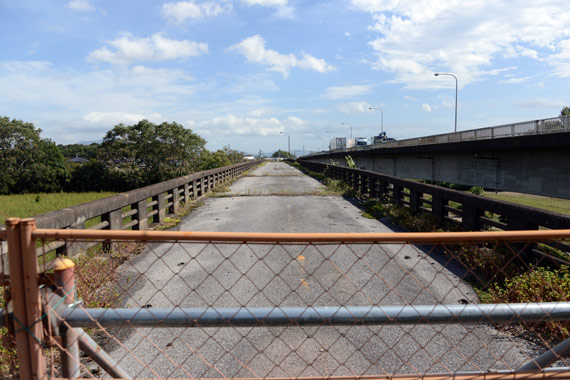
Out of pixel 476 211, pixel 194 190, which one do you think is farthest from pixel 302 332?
pixel 194 190

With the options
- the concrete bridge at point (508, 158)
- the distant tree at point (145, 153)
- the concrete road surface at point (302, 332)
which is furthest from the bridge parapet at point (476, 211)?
the distant tree at point (145, 153)

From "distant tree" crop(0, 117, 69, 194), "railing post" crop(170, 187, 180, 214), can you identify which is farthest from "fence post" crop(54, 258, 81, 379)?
"distant tree" crop(0, 117, 69, 194)

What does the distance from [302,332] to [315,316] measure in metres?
2.34

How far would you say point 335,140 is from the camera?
346 ft

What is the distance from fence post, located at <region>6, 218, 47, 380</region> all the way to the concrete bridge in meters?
19.0

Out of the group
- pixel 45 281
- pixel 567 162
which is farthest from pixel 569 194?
pixel 45 281

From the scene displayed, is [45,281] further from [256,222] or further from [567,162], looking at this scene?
[567,162]

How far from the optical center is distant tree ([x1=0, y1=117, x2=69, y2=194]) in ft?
222

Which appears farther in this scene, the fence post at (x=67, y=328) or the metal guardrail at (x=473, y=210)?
the metal guardrail at (x=473, y=210)

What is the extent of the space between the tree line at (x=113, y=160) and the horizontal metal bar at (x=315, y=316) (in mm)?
62153

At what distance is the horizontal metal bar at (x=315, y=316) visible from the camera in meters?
2.50

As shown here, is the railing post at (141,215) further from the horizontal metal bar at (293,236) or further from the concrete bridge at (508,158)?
the concrete bridge at (508,158)

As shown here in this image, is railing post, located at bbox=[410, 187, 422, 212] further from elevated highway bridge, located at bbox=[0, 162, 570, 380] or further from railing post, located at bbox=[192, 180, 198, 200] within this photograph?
railing post, located at bbox=[192, 180, 198, 200]

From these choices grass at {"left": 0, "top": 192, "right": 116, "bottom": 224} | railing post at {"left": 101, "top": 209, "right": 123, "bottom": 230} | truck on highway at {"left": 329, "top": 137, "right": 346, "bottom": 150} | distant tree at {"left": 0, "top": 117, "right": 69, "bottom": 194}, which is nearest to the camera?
railing post at {"left": 101, "top": 209, "right": 123, "bottom": 230}
